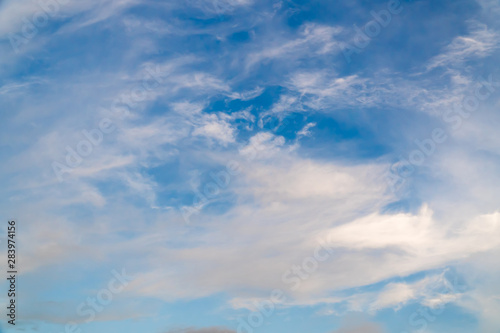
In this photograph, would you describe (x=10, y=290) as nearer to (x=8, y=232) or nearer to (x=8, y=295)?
(x=8, y=295)

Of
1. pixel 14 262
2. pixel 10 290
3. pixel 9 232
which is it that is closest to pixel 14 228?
pixel 9 232

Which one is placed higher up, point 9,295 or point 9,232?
point 9,232

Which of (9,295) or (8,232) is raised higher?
(8,232)

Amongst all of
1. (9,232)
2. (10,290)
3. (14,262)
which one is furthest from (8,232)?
(10,290)

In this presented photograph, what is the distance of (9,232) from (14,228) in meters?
1.22

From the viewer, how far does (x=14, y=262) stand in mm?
61719

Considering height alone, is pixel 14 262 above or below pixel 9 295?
above

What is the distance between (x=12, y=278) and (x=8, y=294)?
12.6 feet

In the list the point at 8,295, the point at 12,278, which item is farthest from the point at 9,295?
the point at 12,278

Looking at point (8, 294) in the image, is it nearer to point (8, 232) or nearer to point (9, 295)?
point (9, 295)

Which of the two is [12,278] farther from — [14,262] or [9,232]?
[9,232]

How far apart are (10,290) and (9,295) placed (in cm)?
182

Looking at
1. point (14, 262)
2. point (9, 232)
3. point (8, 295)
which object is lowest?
point (8, 295)

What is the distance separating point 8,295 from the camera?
6262 cm
